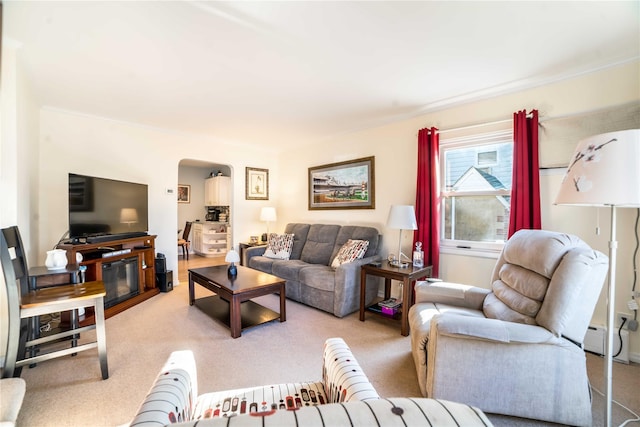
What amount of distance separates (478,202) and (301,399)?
2.74 m

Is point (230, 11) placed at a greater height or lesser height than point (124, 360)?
greater

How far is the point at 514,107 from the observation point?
2674mm

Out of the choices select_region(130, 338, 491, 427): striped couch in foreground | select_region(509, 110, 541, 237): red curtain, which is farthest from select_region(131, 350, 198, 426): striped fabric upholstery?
select_region(509, 110, 541, 237): red curtain

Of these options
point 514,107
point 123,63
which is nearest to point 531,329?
point 514,107

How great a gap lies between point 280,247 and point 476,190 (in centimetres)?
276

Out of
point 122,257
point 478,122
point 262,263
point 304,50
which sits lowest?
point 262,263

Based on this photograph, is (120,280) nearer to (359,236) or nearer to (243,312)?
(243,312)

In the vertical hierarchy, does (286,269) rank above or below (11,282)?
below

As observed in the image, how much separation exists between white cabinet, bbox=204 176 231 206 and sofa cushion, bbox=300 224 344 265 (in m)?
3.23

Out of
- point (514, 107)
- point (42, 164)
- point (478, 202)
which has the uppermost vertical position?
point (514, 107)

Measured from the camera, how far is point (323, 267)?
3553 mm

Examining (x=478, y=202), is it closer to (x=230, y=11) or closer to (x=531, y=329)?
(x=531, y=329)

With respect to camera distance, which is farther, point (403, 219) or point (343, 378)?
point (403, 219)

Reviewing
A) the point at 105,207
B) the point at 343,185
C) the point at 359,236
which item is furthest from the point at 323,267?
the point at 105,207
